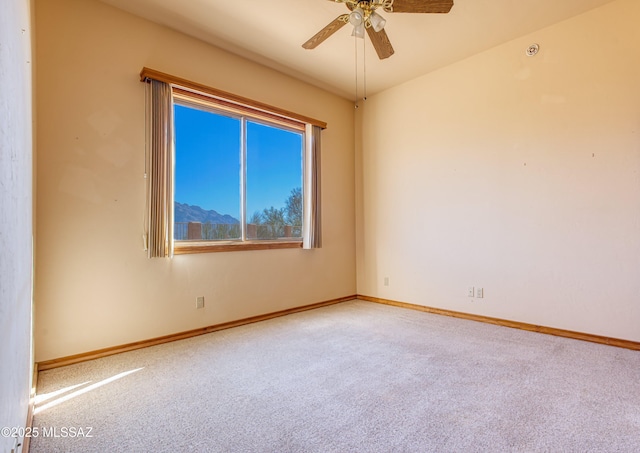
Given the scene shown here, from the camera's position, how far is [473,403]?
1969 mm

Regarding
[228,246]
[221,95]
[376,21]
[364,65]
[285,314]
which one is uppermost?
[364,65]

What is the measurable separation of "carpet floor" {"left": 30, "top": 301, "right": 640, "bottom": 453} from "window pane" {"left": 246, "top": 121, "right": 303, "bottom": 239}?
1530mm

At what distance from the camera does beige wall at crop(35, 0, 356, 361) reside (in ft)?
8.53

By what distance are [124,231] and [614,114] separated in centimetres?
465

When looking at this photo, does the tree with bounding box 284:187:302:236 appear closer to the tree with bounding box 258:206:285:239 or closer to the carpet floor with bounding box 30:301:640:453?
the tree with bounding box 258:206:285:239

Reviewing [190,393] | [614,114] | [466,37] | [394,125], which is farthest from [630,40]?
[190,393]

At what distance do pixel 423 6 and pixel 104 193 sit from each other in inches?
118

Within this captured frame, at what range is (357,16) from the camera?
2465mm

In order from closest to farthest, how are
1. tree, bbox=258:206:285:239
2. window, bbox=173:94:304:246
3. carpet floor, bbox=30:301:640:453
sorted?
1. carpet floor, bbox=30:301:640:453
2. window, bbox=173:94:304:246
3. tree, bbox=258:206:285:239

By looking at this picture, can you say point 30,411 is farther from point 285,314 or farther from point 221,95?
point 221,95

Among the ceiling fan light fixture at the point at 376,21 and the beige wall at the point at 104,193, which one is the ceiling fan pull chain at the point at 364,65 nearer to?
the ceiling fan light fixture at the point at 376,21

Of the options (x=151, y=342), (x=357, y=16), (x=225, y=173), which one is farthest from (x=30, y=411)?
(x=357, y=16)

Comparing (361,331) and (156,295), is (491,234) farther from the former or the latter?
(156,295)

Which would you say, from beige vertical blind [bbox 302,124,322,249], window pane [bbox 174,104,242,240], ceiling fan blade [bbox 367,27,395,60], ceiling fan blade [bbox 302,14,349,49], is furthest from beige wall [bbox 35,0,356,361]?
ceiling fan blade [bbox 367,27,395,60]
